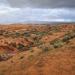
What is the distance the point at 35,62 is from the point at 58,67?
6.76ft

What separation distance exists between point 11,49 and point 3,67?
17.1 meters

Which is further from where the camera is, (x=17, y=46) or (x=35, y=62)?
(x=17, y=46)

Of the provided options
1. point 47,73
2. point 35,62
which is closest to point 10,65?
point 35,62

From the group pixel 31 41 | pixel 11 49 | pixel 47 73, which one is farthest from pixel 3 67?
A: pixel 31 41

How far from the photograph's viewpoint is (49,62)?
18.4 m

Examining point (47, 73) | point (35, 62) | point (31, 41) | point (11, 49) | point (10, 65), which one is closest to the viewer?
point (47, 73)

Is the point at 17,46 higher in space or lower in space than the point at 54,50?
lower

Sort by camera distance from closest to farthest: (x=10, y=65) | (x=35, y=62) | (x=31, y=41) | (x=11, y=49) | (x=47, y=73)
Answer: (x=47, y=73) → (x=35, y=62) → (x=10, y=65) → (x=11, y=49) → (x=31, y=41)

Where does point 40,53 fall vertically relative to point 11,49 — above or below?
above

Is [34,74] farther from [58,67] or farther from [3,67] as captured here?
Answer: [3,67]

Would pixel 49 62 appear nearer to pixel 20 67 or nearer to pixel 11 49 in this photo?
pixel 20 67

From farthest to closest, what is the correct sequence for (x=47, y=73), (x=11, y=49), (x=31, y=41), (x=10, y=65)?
1. (x=31, y=41)
2. (x=11, y=49)
3. (x=10, y=65)
4. (x=47, y=73)

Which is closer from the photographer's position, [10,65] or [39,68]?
[39,68]

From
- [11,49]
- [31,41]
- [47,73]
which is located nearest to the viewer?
[47,73]
